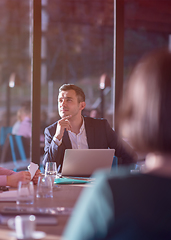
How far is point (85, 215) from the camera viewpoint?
75 cm

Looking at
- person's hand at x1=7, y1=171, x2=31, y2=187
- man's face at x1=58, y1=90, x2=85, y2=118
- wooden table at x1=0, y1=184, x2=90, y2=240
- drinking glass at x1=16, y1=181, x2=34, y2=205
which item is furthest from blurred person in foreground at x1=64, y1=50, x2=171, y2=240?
man's face at x1=58, y1=90, x2=85, y2=118

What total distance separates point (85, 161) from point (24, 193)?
96 cm

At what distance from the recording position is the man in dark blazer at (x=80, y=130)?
3.34 metres

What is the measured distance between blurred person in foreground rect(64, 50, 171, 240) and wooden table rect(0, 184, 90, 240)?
50 cm

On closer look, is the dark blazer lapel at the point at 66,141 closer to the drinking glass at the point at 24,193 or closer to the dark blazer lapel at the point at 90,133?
the dark blazer lapel at the point at 90,133

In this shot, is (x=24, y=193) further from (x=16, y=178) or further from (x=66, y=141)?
(x=66, y=141)

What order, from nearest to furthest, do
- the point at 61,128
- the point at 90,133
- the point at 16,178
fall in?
the point at 16,178
the point at 61,128
the point at 90,133

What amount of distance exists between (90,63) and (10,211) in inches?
470

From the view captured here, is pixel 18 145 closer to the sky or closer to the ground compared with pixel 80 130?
closer to the ground

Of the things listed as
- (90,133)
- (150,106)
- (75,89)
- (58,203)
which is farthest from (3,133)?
(150,106)

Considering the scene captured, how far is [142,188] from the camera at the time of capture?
0.77m

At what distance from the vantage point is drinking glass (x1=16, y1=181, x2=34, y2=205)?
5.21ft

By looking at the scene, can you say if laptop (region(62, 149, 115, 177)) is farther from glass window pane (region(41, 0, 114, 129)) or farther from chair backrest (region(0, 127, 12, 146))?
glass window pane (region(41, 0, 114, 129))

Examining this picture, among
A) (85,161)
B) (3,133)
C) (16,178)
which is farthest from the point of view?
(3,133)
